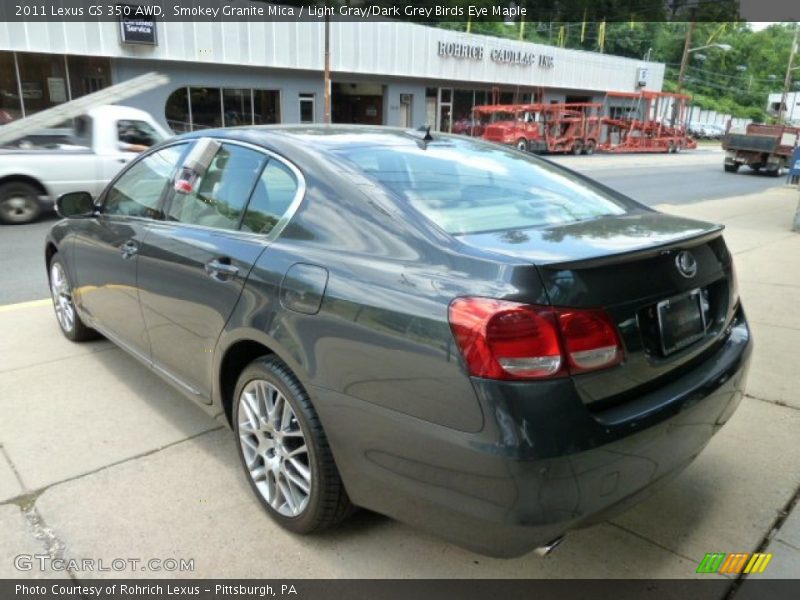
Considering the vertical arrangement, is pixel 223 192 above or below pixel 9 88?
above

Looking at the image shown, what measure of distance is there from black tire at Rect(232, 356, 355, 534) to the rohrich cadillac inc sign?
32.7 m

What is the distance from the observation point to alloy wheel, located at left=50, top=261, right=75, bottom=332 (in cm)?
469

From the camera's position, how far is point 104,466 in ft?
10.5

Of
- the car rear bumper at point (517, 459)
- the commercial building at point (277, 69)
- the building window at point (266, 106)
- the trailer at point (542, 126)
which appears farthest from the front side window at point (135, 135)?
the trailer at point (542, 126)

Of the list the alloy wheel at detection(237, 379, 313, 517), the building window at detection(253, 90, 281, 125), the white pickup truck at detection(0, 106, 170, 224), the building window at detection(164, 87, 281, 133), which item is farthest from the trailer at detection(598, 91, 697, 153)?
the alloy wheel at detection(237, 379, 313, 517)

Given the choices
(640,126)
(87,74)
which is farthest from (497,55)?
(87,74)

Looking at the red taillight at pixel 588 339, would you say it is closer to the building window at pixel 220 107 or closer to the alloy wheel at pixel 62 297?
the alloy wheel at pixel 62 297

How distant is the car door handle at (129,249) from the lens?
3.54 meters

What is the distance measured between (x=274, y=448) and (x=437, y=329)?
3.56 feet

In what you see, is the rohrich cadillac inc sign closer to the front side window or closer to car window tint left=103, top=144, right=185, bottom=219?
the front side window

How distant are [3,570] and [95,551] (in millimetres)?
315

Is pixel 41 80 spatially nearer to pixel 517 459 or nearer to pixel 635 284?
pixel 635 284

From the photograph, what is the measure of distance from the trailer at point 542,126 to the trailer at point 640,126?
1618mm

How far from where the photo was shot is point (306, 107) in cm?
2969
